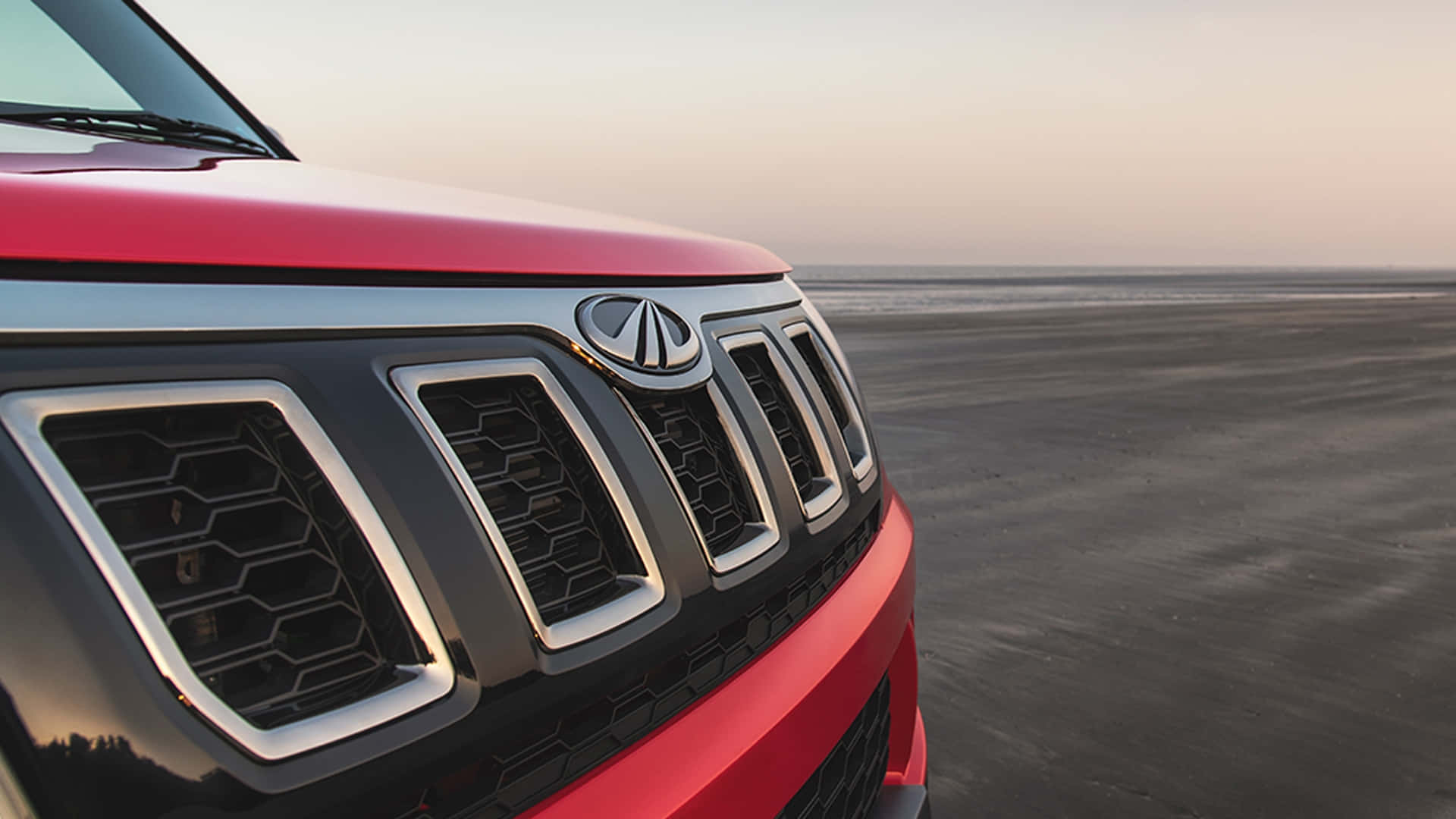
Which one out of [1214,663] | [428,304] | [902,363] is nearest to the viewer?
[428,304]

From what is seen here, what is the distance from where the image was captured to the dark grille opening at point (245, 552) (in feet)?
2.16

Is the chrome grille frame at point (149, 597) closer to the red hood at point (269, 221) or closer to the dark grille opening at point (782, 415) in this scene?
the red hood at point (269, 221)

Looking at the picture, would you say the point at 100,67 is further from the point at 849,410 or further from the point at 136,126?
the point at 849,410

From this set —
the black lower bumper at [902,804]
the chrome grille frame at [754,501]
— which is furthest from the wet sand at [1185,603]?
the chrome grille frame at [754,501]

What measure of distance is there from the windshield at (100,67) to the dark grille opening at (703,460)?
4.21 feet

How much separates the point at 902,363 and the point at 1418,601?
8882 millimetres

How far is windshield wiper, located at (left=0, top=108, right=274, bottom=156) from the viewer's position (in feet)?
4.82

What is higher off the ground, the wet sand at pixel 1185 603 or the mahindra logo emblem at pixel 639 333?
the mahindra logo emblem at pixel 639 333

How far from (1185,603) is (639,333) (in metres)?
3.18

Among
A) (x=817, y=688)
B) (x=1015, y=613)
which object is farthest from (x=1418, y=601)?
(x=817, y=688)

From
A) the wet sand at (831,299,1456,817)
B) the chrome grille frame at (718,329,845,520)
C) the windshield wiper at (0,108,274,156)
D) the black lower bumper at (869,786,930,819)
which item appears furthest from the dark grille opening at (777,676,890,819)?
the windshield wiper at (0,108,274,156)

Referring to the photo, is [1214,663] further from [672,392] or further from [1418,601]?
[672,392]

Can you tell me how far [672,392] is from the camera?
1.08 metres

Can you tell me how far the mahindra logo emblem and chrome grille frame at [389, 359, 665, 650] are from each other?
0.30 ft
